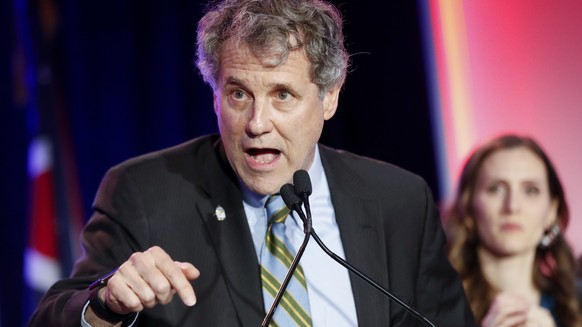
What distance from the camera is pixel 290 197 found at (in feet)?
6.02

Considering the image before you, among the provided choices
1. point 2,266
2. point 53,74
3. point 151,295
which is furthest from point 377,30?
point 151,295

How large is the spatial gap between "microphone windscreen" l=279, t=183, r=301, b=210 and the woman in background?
1590 millimetres

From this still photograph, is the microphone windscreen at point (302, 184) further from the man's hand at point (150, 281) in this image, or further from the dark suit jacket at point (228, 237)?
the dark suit jacket at point (228, 237)

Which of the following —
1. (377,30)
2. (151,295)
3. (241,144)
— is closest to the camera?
(151,295)

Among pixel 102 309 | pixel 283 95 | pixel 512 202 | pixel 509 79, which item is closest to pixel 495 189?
pixel 512 202

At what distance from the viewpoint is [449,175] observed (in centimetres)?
379

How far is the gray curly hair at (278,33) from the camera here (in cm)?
214

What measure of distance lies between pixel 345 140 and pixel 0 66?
1.42m

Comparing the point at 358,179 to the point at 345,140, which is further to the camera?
the point at 345,140

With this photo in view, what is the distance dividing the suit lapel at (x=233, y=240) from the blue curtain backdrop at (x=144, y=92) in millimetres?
1316

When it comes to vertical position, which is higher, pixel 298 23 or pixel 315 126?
pixel 298 23

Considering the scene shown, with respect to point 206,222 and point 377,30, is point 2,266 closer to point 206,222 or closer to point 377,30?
point 206,222

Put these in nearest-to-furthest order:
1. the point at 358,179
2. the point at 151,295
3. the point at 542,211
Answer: the point at 151,295 → the point at 358,179 → the point at 542,211

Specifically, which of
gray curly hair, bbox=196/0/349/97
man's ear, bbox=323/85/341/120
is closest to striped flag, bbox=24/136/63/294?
gray curly hair, bbox=196/0/349/97
